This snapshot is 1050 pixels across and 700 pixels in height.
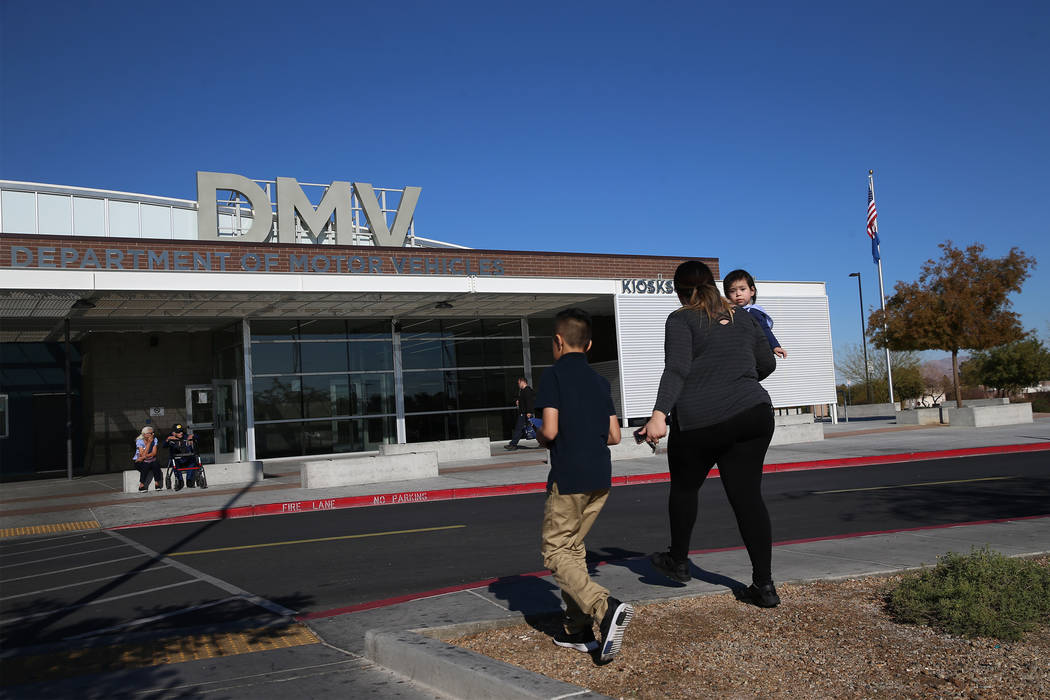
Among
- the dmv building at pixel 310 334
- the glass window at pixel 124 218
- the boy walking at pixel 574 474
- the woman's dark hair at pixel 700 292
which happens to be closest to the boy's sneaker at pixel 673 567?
the boy walking at pixel 574 474

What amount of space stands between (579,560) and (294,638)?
2152mm

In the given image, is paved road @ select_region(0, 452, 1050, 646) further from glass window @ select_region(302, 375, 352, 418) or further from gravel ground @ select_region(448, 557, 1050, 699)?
glass window @ select_region(302, 375, 352, 418)

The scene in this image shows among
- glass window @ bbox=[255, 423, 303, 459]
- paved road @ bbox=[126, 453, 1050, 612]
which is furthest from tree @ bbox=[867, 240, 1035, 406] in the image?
glass window @ bbox=[255, 423, 303, 459]

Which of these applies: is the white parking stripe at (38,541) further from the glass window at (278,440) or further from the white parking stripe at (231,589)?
the glass window at (278,440)

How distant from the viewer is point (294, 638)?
5172 mm

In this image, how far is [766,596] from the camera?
4.58 metres

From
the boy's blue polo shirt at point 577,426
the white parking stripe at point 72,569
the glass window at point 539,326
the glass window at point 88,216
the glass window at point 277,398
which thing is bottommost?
the white parking stripe at point 72,569

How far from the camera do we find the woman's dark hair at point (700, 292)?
182 inches

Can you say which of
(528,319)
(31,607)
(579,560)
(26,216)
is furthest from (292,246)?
(26,216)

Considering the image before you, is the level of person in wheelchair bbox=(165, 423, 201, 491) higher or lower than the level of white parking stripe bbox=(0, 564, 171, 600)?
higher

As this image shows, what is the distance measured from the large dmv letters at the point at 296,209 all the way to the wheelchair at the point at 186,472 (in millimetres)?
6718

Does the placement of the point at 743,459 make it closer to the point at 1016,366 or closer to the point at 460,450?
the point at 460,450

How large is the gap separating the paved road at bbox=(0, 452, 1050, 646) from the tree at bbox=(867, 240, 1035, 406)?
13581 mm

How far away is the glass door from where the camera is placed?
1072 inches
